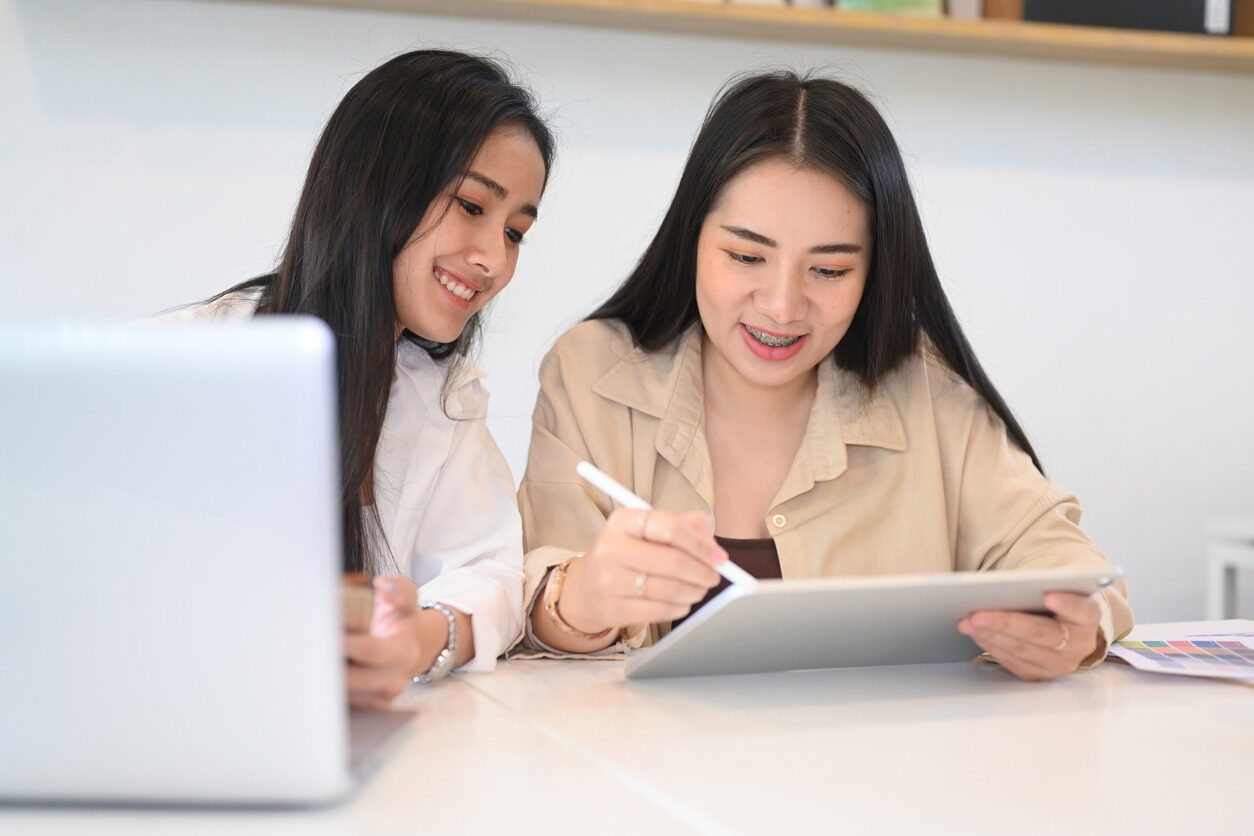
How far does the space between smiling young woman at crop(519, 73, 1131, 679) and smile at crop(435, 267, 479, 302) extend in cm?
18

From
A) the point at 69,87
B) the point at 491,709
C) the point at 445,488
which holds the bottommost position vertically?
the point at 491,709

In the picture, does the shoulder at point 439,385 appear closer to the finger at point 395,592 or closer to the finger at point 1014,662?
the finger at point 395,592

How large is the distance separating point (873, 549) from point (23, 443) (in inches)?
47.5

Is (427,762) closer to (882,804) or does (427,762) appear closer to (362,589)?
(362,589)

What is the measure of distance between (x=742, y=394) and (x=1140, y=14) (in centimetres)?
168

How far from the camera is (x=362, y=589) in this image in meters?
0.84

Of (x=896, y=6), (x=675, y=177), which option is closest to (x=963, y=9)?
(x=896, y=6)

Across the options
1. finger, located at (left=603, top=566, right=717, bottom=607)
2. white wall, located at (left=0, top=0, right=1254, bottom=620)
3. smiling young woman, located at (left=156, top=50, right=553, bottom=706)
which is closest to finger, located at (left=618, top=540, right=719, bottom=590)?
finger, located at (left=603, top=566, right=717, bottom=607)

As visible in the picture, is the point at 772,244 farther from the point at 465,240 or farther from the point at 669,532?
the point at 669,532

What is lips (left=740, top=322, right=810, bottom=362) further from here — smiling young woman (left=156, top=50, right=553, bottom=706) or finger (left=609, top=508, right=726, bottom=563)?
finger (left=609, top=508, right=726, bottom=563)

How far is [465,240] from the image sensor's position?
1498 millimetres

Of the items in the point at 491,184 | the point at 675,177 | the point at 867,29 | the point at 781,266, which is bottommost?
the point at 781,266

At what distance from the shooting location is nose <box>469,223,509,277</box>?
4.95 ft

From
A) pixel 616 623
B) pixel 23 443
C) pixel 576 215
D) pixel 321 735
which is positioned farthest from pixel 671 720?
pixel 576 215
